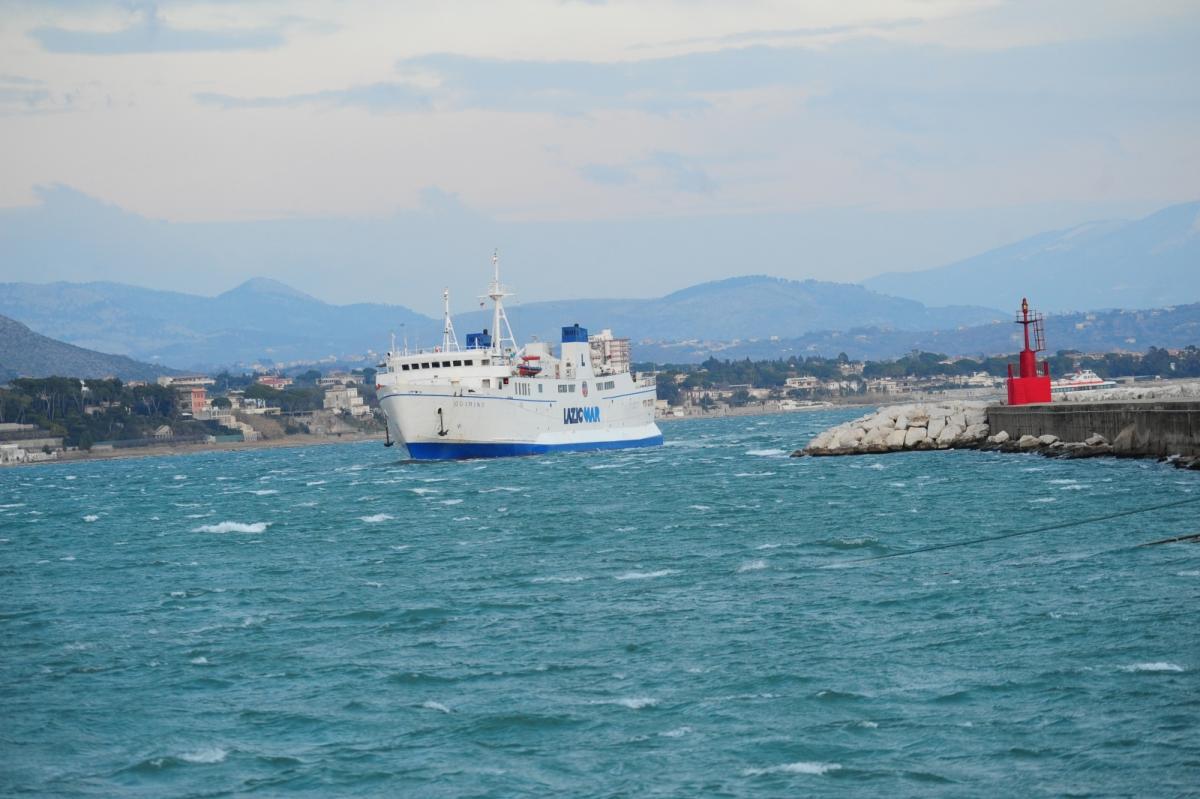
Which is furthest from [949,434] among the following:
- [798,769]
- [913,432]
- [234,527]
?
[798,769]

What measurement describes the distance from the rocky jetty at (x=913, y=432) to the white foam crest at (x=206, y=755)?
147 feet

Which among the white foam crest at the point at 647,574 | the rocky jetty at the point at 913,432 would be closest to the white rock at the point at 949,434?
the rocky jetty at the point at 913,432

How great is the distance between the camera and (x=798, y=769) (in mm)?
14844

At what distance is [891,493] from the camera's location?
4116cm

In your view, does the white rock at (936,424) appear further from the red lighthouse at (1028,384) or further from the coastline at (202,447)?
the coastline at (202,447)

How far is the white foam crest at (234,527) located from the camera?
1633 inches

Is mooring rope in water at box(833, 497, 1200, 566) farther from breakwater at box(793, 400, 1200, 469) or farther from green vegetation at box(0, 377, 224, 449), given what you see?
green vegetation at box(0, 377, 224, 449)

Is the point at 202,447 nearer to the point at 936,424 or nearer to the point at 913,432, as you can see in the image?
the point at 913,432

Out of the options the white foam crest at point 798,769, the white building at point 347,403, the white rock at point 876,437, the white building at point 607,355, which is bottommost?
the white foam crest at point 798,769

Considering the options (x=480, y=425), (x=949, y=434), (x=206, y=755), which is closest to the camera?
(x=206, y=755)

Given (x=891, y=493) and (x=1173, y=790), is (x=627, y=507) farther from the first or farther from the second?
(x=1173, y=790)

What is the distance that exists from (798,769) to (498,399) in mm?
56439

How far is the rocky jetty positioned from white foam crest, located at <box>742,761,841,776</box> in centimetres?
4409

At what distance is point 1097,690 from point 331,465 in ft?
241
